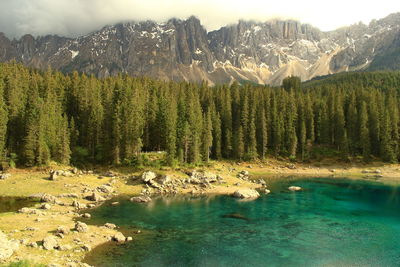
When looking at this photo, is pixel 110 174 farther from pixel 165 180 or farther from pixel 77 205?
pixel 77 205

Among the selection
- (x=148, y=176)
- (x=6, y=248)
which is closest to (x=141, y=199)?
(x=148, y=176)

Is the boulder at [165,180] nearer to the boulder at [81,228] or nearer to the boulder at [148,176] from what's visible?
the boulder at [148,176]

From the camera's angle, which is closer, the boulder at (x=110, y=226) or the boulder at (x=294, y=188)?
the boulder at (x=110, y=226)

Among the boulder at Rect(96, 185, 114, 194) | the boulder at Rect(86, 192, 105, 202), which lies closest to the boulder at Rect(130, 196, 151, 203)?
the boulder at Rect(86, 192, 105, 202)

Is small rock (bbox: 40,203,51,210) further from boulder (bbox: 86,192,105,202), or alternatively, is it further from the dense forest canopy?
the dense forest canopy

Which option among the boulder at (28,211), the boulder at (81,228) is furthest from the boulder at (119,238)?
the boulder at (28,211)

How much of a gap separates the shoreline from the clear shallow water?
3628 mm

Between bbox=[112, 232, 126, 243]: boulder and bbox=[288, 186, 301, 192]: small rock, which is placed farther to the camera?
bbox=[288, 186, 301, 192]: small rock

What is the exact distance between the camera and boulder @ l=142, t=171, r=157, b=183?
7783 centimetres

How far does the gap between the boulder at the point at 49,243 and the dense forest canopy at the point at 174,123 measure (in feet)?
164

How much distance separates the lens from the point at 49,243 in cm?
3766

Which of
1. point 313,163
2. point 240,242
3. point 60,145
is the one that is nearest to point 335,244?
point 240,242

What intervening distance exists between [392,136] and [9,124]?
4887 inches

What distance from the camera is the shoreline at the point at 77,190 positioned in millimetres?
37625
